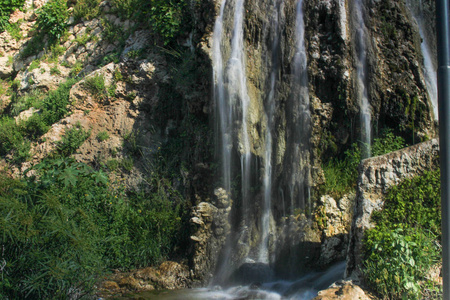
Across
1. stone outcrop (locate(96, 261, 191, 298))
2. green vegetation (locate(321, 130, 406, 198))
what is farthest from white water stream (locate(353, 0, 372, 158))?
stone outcrop (locate(96, 261, 191, 298))

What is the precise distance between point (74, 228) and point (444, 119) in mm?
4077

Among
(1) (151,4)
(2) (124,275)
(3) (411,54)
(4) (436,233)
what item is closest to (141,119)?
(1) (151,4)

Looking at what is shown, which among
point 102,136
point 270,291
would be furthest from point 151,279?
point 102,136

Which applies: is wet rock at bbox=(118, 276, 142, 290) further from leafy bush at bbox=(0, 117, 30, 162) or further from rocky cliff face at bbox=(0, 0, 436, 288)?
leafy bush at bbox=(0, 117, 30, 162)

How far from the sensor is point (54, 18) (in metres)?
13.5

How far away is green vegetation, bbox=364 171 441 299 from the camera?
14.3ft

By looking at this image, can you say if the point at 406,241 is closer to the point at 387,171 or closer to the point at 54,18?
the point at 387,171

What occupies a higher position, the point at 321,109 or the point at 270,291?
the point at 321,109

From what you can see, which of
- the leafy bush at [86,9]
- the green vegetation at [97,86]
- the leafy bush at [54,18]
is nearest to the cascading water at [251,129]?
the green vegetation at [97,86]

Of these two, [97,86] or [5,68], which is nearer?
[97,86]

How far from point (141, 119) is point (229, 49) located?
11.2 feet

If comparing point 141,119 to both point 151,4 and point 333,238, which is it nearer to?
point 151,4

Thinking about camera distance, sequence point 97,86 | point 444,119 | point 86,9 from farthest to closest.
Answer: point 86,9
point 97,86
point 444,119

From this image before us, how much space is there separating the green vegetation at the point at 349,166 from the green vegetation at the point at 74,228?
312 centimetres
